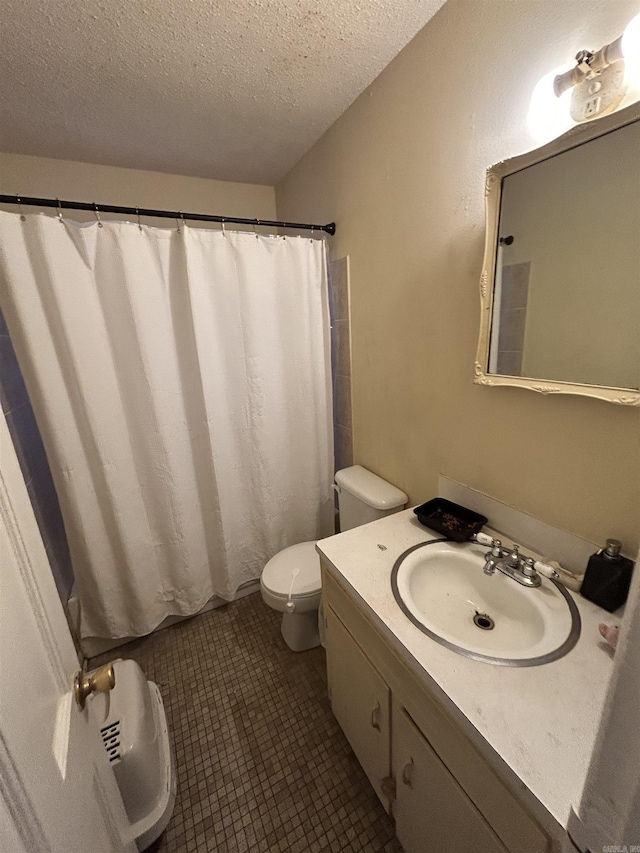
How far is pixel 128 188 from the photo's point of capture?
6.09 ft

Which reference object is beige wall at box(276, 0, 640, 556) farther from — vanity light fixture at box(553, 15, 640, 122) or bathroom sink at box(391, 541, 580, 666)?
bathroom sink at box(391, 541, 580, 666)

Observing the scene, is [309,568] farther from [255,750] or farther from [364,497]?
[255,750]

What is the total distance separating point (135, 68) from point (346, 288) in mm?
1040

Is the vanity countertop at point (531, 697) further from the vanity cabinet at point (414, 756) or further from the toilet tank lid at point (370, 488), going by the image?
the toilet tank lid at point (370, 488)

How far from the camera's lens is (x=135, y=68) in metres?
1.14

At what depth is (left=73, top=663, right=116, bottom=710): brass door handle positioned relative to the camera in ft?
1.99

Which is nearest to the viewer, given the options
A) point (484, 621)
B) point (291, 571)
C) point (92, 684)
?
point (92, 684)

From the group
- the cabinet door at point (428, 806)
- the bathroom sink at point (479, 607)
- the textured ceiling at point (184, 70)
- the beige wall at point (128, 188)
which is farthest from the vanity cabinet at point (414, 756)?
the beige wall at point (128, 188)

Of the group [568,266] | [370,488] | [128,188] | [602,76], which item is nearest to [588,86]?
[602,76]

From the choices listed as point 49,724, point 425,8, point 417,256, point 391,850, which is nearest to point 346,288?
point 417,256

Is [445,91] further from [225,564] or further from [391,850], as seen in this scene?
[391,850]

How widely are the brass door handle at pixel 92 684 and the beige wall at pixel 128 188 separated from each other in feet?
6.83

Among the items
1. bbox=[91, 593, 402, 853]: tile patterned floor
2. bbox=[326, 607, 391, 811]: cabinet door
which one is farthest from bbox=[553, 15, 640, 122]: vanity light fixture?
bbox=[91, 593, 402, 853]: tile patterned floor

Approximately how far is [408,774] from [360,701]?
22 centimetres
